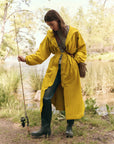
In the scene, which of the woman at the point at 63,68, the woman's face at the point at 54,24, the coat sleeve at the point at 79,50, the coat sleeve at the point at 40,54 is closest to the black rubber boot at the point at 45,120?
the woman at the point at 63,68

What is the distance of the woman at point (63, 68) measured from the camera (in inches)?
97.3

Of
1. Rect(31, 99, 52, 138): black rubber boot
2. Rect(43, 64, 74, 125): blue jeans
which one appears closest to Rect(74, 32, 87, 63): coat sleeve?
Rect(43, 64, 74, 125): blue jeans

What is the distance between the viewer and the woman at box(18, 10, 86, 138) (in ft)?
8.11

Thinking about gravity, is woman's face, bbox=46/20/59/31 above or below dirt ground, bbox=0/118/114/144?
above

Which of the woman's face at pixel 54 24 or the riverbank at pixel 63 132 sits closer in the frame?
the woman's face at pixel 54 24

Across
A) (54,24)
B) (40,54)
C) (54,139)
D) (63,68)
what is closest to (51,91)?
(63,68)

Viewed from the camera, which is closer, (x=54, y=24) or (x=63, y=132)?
(x=54, y=24)

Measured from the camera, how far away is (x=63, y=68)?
8.14ft

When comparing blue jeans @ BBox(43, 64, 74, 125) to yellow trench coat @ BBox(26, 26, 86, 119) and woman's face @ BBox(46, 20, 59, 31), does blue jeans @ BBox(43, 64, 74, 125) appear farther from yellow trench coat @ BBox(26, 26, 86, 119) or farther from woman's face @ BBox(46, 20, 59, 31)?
woman's face @ BBox(46, 20, 59, 31)

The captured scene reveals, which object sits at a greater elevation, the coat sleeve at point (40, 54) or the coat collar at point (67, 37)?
the coat collar at point (67, 37)

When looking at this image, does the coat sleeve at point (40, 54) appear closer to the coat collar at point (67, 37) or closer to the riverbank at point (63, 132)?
the coat collar at point (67, 37)

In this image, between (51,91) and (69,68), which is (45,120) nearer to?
(51,91)

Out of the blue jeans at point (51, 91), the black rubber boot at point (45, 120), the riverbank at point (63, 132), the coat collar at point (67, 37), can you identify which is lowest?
the riverbank at point (63, 132)

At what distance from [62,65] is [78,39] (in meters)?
0.40
